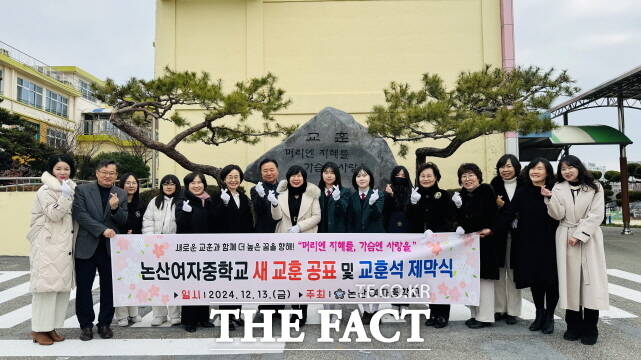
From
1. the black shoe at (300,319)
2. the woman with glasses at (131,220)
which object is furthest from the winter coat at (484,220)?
the woman with glasses at (131,220)

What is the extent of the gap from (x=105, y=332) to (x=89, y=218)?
102 cm

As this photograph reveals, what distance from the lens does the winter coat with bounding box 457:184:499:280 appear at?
3.68 metres

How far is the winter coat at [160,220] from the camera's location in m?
3.81

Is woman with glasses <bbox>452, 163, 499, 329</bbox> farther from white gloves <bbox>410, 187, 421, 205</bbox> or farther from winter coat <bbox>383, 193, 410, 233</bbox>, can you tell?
winter coat <bbox>383, 193, 410, 233</bbox>

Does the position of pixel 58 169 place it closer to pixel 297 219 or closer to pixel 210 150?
pixel 297 219

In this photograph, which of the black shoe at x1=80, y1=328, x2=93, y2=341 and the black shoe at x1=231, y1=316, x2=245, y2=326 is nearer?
the black shoe at x1=80, y1=328, x2=93, y2=341

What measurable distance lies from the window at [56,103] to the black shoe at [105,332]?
2725 centimetres

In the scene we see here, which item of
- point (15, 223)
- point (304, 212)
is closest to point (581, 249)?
point (304, 212)

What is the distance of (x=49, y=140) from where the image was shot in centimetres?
2452

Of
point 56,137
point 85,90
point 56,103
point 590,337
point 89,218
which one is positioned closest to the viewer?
point 590,337

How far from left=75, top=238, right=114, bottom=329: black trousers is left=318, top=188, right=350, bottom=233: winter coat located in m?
1.96

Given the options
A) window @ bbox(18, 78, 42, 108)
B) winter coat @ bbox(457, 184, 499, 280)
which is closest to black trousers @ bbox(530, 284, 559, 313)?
winter coat @ bbox(457, 184, 499, 280)

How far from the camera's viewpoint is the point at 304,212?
381 cm

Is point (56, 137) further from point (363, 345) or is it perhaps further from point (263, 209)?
point (363, 345)
